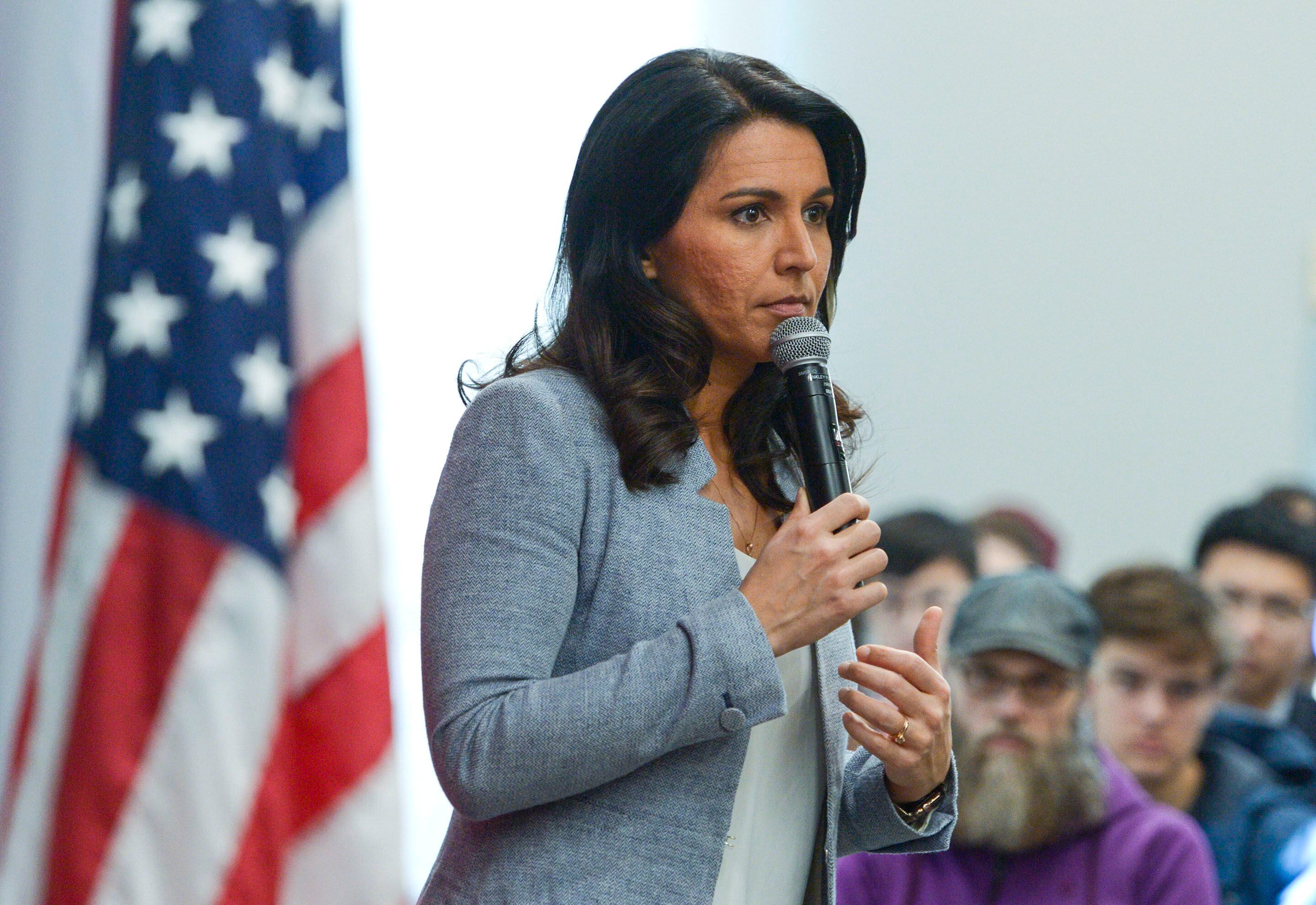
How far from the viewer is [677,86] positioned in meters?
1.76

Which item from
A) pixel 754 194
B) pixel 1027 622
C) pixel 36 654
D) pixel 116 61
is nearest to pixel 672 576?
pixel 754 194

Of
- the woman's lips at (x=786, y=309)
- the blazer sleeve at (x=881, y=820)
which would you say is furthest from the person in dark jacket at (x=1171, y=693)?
the woman's lips at (x=786, y=309)

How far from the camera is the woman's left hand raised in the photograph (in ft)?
5.18

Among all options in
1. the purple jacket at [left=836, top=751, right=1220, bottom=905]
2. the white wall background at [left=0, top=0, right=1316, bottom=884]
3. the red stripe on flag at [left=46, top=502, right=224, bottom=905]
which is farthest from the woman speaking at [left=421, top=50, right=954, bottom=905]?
the white wall background at [left=0, top=0, right=1316, bottom=884]

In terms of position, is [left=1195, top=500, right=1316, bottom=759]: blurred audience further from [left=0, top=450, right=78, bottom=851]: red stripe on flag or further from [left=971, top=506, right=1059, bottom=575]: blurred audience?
[left=0, top=450, right=78, bottom=851]: red stripe on flag

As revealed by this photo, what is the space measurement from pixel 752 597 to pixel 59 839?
85 centimetres

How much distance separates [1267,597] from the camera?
4348mm

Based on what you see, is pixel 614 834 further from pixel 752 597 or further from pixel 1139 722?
pixel 1139 722

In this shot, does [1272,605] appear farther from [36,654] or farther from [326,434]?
[36,654]

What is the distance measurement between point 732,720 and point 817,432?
0.34 meters

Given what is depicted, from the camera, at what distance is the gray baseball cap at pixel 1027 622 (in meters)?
3.21

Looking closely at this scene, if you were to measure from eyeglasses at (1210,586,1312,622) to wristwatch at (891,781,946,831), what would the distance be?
110 inches

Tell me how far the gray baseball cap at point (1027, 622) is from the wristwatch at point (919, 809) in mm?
1464

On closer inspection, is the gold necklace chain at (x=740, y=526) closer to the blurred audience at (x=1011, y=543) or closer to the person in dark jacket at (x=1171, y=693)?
the person in dark jacket at (x=1171, y=693)
